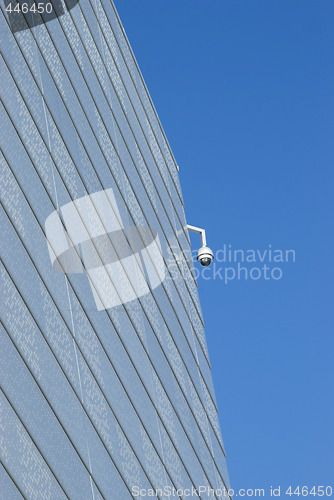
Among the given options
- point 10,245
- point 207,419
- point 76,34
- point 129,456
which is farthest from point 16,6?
point 207,419

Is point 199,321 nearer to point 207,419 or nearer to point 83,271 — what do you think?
point 207,419

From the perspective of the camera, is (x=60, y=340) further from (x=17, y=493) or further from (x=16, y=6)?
(x=16, y=6)

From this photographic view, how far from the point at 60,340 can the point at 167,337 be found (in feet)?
25.3

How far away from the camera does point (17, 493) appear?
45.2ft

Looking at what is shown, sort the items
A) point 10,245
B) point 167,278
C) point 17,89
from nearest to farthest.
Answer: point 10,245
point 17,89
point 167,278

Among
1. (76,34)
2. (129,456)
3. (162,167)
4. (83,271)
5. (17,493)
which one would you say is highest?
(162,167)

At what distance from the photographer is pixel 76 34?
921 inches

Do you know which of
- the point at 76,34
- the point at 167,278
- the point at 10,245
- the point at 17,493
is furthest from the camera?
the point at 167,278

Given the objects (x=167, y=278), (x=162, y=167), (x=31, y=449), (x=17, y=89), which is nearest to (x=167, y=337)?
(x=167, y=278)

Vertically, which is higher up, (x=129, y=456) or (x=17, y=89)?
(x=17, y=89)

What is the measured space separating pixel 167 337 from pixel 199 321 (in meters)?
4.53

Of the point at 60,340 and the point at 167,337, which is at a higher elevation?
the point at 167,337

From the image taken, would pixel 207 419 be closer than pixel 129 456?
No

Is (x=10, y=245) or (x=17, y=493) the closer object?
(x=17, y=493)
